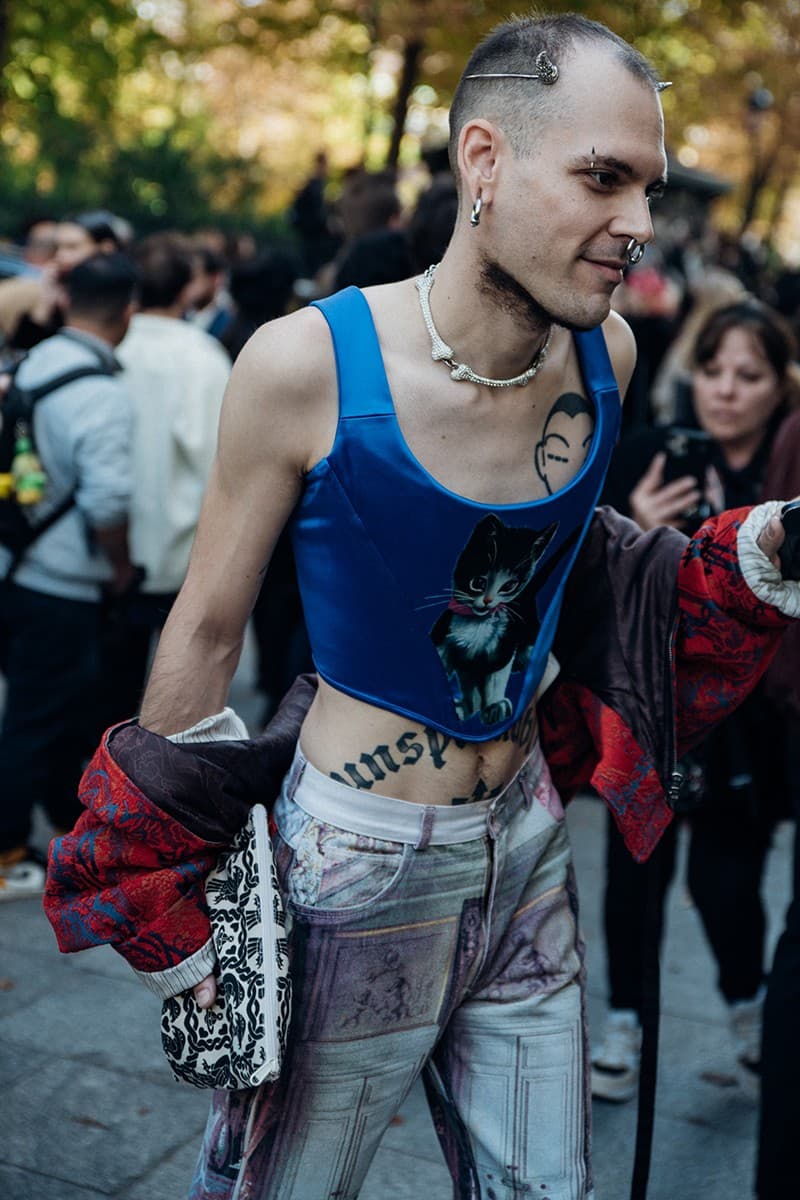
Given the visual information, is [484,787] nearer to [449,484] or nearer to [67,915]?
[449,484]

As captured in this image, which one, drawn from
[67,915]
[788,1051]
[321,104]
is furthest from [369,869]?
[321,104]

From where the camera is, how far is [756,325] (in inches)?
180

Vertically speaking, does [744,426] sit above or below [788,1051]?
above

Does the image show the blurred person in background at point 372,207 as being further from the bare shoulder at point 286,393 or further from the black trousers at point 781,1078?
the bare shoulder at point 286,393

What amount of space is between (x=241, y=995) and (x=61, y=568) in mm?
3255

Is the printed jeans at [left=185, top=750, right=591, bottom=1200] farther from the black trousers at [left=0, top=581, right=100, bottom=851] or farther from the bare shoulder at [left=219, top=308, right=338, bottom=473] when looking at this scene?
the black trousers at [left=0, top=581, right=100, bottom=851]

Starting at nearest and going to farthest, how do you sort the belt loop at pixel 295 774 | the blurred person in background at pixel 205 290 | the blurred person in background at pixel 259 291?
1. the belt loop at pixel 295 774
2. the blurred person in background at pixel 259 291
3. the blurred person in background at pixel 205 290

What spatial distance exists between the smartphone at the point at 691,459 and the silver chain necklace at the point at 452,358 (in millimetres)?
1628

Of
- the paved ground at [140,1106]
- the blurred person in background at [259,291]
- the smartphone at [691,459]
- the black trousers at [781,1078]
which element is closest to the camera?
the black trousers at [781,1078]

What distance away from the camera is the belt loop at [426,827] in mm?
2158

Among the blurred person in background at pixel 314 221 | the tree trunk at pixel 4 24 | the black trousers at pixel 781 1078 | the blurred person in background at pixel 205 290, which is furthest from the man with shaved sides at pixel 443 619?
the tree trunk at pixel 4 24

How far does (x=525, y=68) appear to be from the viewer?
→ 206 centimetres

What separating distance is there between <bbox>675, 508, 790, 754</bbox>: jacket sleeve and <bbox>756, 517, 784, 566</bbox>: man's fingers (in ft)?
0.10

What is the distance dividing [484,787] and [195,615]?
1.63 feet
